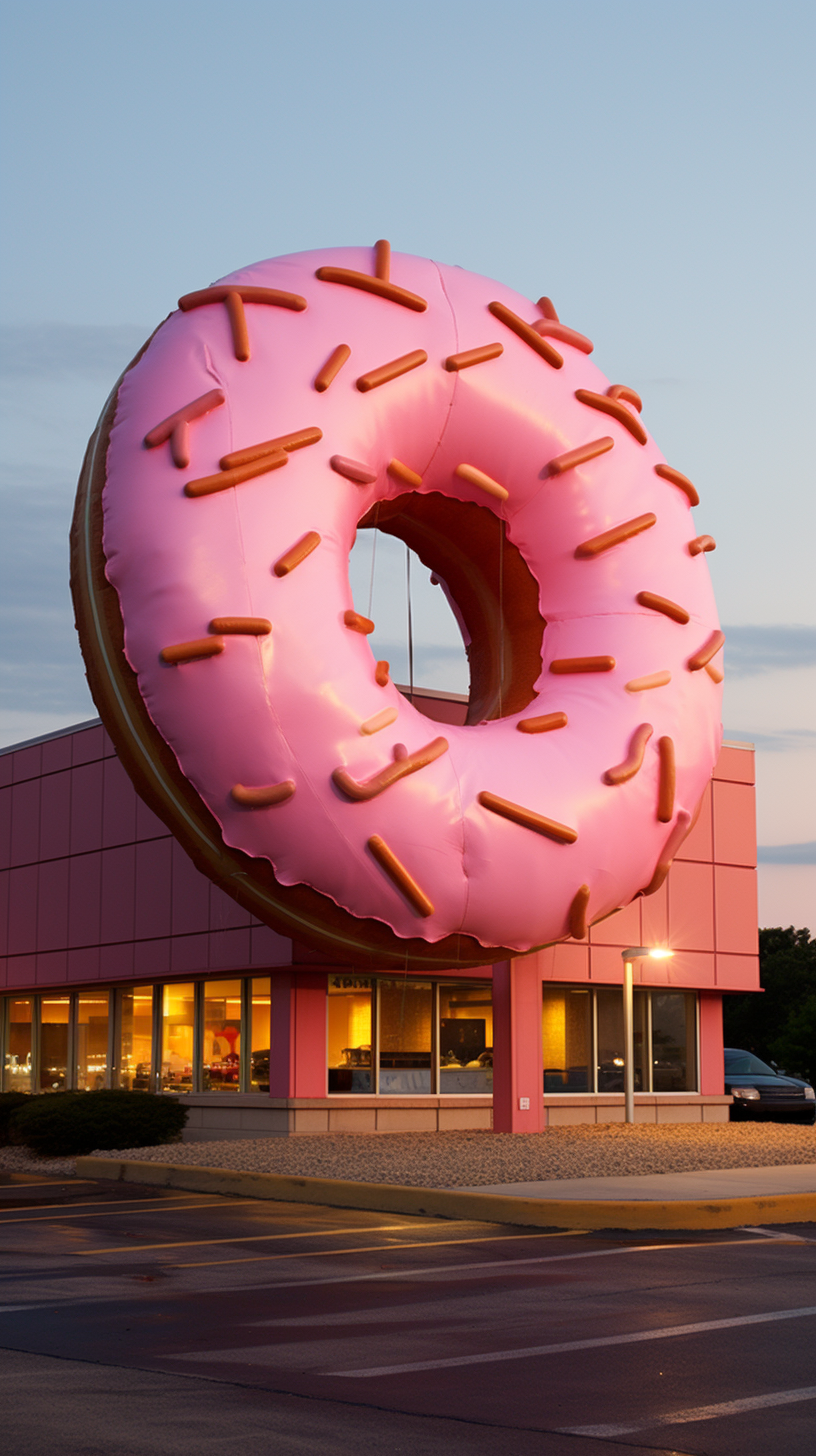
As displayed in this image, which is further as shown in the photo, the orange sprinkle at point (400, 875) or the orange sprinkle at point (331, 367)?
the orange sprinkle at point (331, 367)

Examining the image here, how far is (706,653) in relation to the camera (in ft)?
42.6

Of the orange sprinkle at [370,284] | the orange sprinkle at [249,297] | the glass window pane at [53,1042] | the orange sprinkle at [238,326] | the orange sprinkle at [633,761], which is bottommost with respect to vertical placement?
the glass window pane at [53,1042]

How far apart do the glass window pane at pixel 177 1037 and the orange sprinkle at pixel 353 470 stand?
11.2 metres

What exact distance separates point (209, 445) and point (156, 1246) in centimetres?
523

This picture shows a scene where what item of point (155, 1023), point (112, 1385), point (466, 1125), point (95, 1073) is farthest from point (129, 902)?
point (112, 1385)

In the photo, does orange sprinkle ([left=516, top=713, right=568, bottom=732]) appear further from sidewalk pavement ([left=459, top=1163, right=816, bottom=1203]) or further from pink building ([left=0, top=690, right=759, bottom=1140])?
pink building ([left=0, top=690, right=759, bottom=1140])

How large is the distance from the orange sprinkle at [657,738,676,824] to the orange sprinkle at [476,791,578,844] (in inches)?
38.8

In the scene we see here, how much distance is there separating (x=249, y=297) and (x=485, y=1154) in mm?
7859

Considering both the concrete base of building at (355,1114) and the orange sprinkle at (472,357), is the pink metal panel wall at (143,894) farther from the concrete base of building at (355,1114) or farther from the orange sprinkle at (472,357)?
the orange sprinkle at (472,357)

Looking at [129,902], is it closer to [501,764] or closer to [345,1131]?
[345,1131]

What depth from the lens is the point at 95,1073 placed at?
23219 millimetres

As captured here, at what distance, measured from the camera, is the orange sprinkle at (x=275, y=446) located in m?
10.8

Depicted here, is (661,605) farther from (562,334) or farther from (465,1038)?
(465,1038)

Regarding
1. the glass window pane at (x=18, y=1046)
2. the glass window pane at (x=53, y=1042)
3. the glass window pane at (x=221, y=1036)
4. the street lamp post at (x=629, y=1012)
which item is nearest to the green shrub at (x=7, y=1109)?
the glass window pane at (x=221, y=1036)
